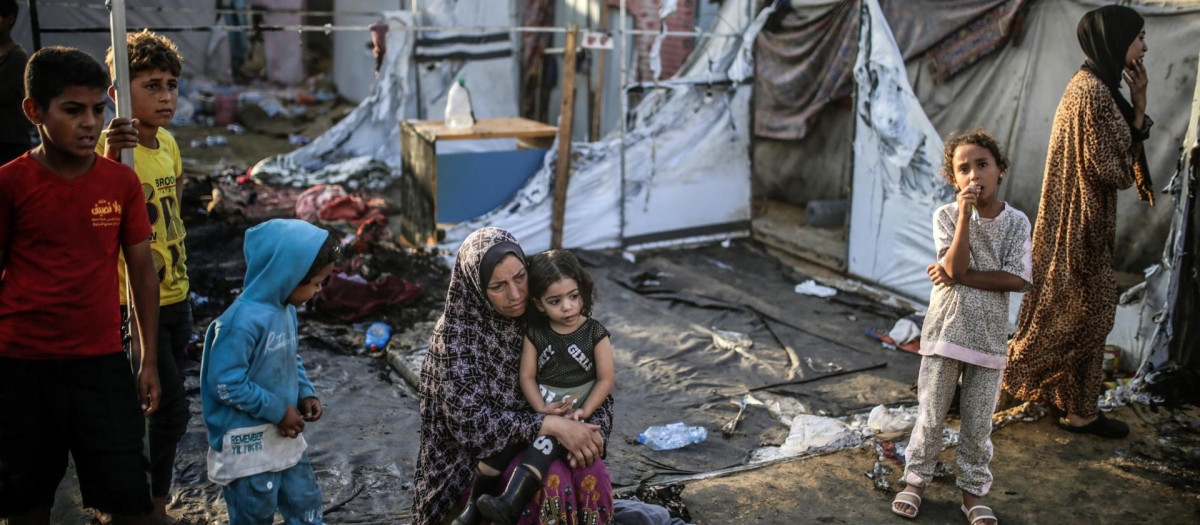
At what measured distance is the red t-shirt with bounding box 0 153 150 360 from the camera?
248 centimetres

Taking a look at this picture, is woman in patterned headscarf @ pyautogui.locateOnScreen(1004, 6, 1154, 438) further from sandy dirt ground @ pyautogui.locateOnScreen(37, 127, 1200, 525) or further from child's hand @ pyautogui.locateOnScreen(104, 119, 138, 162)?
child's hand @ pyautogui.locateOnScreen(104, 119, 138, 162)

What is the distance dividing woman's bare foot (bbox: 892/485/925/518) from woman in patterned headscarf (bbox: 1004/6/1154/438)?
1.19 m

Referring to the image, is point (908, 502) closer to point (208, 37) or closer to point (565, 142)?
point (565, 142)

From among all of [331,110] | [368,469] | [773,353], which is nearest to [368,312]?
[368,469]

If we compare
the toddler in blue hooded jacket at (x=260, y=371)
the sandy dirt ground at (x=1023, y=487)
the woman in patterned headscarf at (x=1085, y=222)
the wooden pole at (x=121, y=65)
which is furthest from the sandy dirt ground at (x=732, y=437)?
the wooden pole at (x=121, y=65)

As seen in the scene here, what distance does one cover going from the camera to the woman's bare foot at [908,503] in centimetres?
Answer: 354

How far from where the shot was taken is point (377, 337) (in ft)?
18.1

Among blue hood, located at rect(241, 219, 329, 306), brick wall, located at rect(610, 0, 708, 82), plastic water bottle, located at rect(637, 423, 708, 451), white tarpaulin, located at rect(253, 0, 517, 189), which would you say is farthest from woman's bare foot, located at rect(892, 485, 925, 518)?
white tarpaulin, located at rect(253, 0, 517, 189)


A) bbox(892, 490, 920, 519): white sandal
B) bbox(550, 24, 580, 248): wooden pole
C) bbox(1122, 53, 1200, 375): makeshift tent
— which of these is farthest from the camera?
bbox(550, 24, 580, 248): wooden pole

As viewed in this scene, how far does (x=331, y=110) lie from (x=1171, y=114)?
12991mm

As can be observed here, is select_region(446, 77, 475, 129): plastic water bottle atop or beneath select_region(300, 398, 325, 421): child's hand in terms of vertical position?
atop

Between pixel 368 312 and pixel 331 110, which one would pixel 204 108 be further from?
pixel 368 312

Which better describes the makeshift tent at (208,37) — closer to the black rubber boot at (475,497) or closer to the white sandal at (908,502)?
the black rubber boot at (475,497)

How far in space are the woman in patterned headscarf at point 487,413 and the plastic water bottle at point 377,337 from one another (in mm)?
2714
